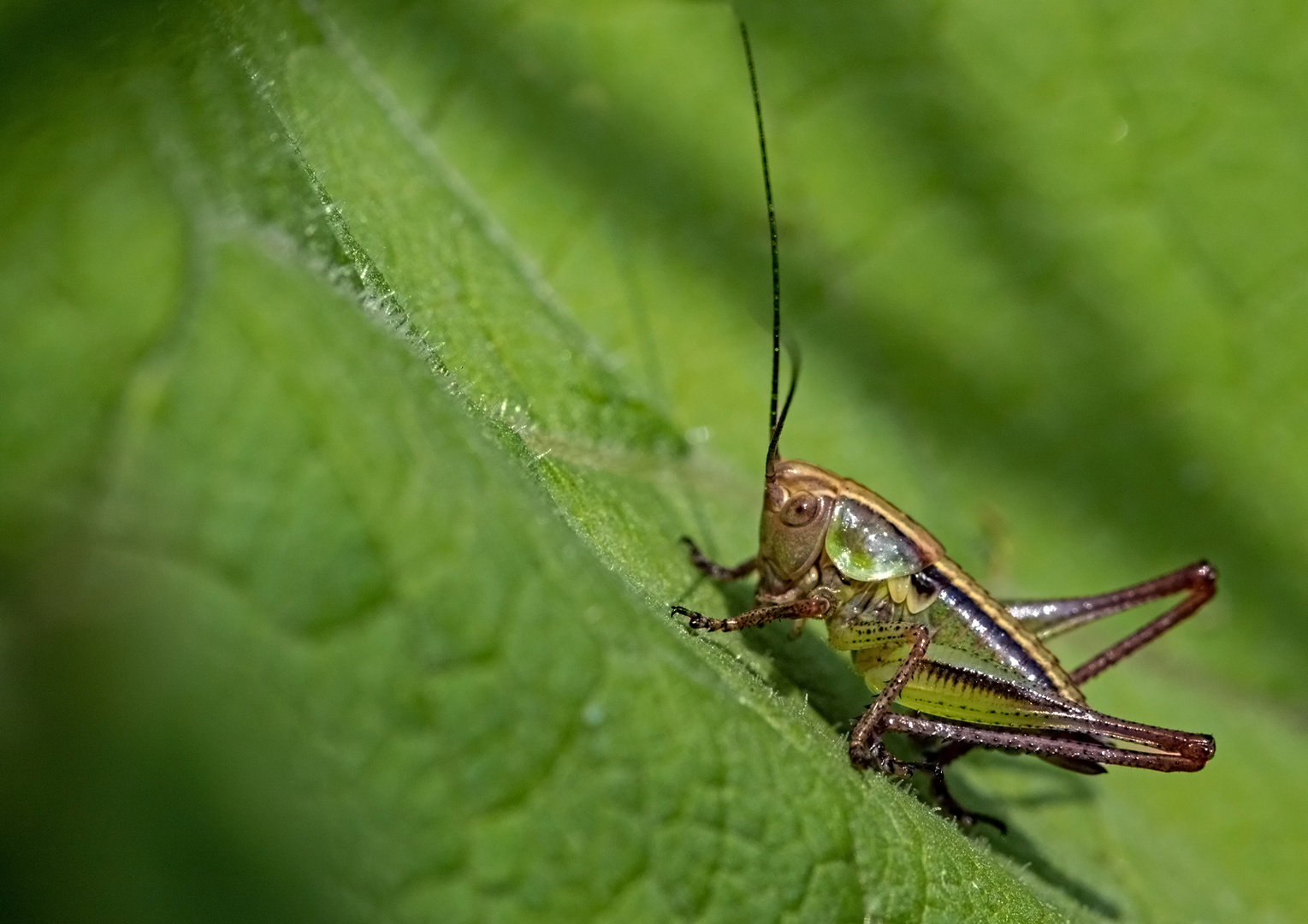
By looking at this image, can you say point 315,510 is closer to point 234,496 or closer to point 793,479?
point 234,496

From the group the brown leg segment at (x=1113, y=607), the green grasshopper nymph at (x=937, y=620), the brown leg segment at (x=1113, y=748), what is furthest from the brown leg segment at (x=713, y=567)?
the brown leg segment at (x=1113, y=607)

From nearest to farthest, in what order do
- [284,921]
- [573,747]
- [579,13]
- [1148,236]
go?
[284,921], [573,747], [579,13], [1148,236]

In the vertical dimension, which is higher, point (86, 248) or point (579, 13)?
point (579, 13)

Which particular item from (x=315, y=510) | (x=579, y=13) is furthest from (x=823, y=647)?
(x=315, y=510)

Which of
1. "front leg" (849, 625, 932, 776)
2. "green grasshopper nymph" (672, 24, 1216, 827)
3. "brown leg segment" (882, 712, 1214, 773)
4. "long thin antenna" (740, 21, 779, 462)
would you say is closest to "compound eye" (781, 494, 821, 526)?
"green grasshopper nymph" (672, 24, 1216, 827)

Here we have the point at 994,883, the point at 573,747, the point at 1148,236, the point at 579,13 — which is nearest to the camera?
the point at 573,747
